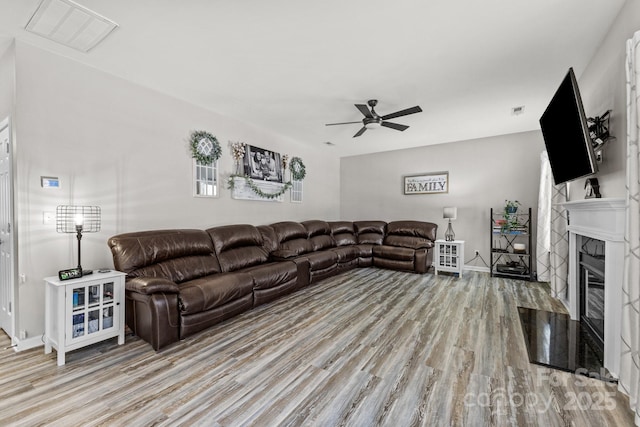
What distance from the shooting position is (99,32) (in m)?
2.31

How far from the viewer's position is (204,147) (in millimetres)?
3955

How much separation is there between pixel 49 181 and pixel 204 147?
1753 millimetres

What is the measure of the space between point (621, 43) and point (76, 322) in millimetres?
4898

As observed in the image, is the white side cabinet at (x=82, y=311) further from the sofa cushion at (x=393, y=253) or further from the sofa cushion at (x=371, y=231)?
the sofa cushion at (x=371, y=231)

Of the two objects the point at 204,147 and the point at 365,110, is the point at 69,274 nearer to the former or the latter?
the point at 204,147

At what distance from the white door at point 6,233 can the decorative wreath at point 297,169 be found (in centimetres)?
386

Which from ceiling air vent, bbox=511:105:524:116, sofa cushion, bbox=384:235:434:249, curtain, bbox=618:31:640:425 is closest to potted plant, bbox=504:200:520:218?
sofa cushion, bbox=384:235:434:249

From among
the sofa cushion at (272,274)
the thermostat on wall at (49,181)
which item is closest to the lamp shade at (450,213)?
the sofa cushion at (272,274)

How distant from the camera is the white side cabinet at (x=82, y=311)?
221 cm

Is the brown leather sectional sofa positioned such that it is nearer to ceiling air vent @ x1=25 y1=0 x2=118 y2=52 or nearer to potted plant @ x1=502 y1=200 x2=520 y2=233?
potted plant @ x1=502 y1=200 x2=520 y2=233

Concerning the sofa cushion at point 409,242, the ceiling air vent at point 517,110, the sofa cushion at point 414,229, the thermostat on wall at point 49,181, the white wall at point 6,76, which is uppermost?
the ceiling air vent at point 517,110

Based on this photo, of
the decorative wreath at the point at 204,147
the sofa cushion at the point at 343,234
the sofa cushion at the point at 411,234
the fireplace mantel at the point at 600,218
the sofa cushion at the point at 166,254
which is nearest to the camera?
the fireplace mantel at the point at 600,218

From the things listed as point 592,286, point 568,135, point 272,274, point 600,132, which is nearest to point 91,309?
point 272,274

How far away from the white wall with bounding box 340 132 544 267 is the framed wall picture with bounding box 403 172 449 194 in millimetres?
98
